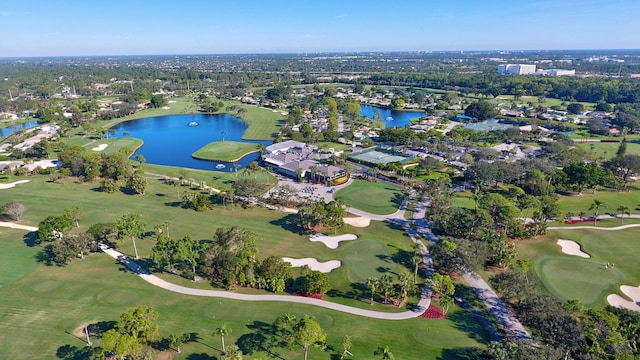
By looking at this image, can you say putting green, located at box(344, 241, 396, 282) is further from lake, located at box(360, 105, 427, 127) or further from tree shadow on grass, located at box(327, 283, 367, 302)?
lake, located at box(360, 105, 427, 127)

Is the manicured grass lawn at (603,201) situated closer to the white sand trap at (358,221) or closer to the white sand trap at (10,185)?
the white sand trap at (358,221)

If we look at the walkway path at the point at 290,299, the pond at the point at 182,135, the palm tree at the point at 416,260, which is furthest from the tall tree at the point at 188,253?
the pond at the point at 182,135

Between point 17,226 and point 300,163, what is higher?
point 300,163

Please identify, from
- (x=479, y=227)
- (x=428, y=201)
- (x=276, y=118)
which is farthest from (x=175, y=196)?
(x=276, y=118)

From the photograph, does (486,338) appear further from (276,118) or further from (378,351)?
(276,118)

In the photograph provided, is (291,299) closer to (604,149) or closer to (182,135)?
(182,135)

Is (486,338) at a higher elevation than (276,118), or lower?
lower

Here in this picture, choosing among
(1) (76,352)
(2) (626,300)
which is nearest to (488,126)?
(2) (626,300)
